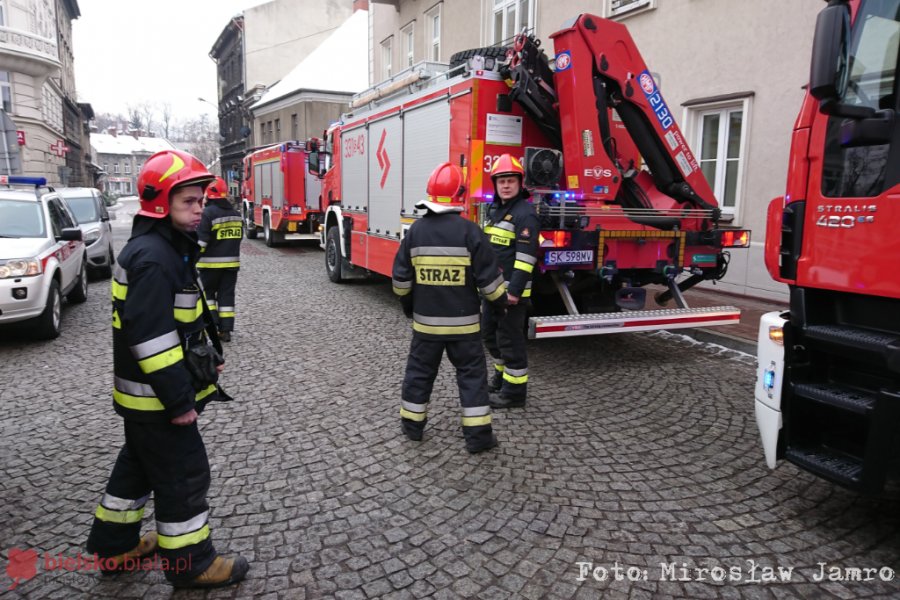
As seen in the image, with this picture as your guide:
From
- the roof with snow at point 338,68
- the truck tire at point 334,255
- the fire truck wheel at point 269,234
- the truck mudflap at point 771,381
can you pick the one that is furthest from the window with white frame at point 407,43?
the truck mudflap at point 771,381

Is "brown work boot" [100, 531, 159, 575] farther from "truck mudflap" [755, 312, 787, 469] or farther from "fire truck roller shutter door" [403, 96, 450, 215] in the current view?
"fire truck roller shutter door" [403, 96, 450, 215]

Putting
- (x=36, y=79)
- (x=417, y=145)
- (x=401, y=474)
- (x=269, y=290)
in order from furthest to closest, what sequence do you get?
(x=36, y=79) < (x=269, y=290) < (x=417, y=145) < (x=401, y=474)

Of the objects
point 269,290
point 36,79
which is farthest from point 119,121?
point 269,290

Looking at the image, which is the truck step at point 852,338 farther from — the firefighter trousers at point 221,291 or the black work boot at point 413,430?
the firefighter trousers at point 221,291

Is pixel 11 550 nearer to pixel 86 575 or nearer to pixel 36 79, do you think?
pixel 86 575

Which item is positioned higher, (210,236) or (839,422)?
(210,236)

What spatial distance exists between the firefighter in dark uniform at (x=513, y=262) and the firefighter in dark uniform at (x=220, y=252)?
3142mm

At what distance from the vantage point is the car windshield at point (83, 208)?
1102cm

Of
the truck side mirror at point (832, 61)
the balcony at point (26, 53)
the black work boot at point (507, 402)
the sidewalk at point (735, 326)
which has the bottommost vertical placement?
the black work boot at point (507, 402)

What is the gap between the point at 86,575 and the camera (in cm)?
268

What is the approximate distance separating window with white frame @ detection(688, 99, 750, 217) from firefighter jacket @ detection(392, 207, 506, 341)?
695 cm

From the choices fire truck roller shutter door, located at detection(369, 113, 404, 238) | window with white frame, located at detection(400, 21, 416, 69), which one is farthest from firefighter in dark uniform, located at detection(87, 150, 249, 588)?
window with white frame, located at detection(400, 21, 416, 69)

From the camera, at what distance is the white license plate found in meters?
5.32

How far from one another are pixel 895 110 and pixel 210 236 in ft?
19.2
